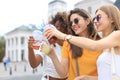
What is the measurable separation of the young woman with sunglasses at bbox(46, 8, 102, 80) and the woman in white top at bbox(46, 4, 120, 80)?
14 centimetres

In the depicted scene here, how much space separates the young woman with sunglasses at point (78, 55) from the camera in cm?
312

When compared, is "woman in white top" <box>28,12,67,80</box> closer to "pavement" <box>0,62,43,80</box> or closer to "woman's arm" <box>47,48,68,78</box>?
"woman's arm" <box>47,48,68,78</box>

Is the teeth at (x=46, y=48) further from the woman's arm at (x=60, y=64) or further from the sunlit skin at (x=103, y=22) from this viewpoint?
the sunlit skin at (x=103, y=22)

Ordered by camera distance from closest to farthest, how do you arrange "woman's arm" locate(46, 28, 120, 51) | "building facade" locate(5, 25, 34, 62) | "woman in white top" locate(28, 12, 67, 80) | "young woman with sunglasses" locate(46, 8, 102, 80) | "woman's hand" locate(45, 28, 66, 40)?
"woman's arm" locate(46, 28, 120, 51) → "woman's hand" locate(45, 28, 66, 40) → "young woman with sunglasses" locate(46, 8, 102, 80) → "woman in white top" locate(28, 12, 67, 80) → "building facade" locate(5, 25, 34, 62)

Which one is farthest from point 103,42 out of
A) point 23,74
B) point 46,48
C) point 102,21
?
point 23,74

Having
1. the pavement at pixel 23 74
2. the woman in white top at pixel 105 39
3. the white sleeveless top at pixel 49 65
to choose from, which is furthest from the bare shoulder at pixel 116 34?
the pavement at pixel 23 74

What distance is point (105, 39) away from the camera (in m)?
2.76

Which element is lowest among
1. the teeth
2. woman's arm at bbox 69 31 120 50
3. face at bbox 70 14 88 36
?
the teeth

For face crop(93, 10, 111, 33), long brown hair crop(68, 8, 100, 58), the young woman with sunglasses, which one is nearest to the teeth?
the young woman with sunglasses

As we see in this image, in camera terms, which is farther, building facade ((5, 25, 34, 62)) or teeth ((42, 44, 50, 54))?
building facade ((5, 25, 34, 62))

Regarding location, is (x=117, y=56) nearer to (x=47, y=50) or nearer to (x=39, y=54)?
(x=47, y=50)

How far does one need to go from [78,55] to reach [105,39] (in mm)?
444

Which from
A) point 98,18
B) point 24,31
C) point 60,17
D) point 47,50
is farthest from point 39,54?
point 24,31

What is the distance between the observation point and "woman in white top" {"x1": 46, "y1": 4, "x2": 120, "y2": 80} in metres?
2.75
